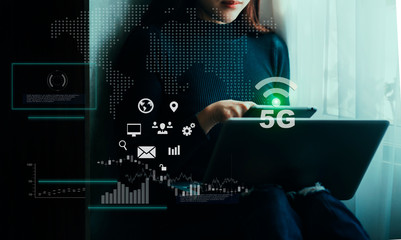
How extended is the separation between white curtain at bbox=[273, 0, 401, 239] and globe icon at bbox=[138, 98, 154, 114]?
23.5 inches

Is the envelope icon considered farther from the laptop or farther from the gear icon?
the laptop

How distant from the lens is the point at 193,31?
1.34 meters

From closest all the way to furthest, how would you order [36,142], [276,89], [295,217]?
[295,217] → [36,142] → [276,89]

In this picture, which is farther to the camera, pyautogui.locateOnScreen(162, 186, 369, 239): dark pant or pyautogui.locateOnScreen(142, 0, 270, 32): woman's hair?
pyautogui.locateOnScreen(142, 0, 270, 32): woman's hair

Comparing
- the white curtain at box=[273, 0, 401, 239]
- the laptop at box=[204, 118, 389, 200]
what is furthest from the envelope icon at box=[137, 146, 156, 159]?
the white curtain at box=[273, 0, 401, 239]

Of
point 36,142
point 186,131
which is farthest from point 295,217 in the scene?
point 36,142

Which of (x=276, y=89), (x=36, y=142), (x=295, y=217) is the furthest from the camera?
(x=276, y=89)

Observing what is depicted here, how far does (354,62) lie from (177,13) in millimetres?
744

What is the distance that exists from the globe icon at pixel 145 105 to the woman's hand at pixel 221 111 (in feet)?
0.61
